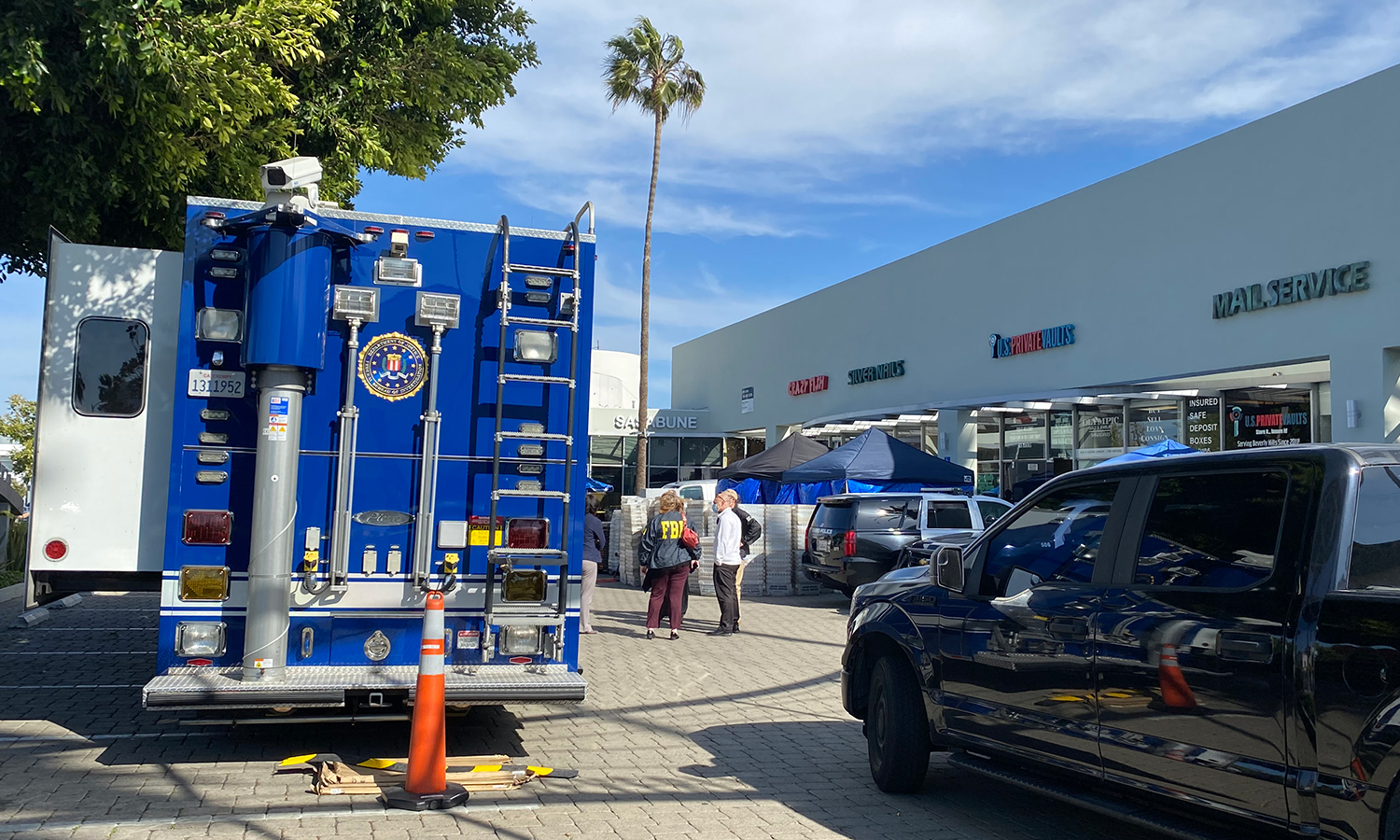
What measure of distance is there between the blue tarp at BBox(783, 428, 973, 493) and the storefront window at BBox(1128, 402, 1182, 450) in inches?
170

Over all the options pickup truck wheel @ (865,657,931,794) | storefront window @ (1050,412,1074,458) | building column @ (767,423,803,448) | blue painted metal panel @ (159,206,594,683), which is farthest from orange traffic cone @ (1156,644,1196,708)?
building column @ (767,423,803,448)

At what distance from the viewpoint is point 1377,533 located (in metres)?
4.20

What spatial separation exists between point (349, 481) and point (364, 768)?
1682 millimetres

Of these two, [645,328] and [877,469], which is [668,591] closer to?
[877,469]

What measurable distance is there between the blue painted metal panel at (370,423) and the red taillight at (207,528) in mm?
47

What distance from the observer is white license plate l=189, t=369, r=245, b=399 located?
6.75 metres

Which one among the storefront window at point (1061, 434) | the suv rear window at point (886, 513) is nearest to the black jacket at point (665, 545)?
the suv rear window at point (886, 513)

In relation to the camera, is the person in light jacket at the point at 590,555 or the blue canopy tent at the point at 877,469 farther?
the blue canopy tent at the point at 877,469

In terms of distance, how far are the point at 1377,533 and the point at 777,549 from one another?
48.5 ft

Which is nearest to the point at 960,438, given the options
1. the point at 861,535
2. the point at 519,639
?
the point at 861,535

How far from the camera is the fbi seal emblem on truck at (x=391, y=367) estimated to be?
6961 millimetres

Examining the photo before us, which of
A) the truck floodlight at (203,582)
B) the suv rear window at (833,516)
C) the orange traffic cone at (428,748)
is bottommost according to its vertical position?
the orange traffic cone at (428,748)

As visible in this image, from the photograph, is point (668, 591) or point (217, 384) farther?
point (668, 591)

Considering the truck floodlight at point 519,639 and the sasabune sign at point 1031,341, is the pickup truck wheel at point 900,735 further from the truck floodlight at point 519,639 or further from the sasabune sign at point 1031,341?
the sasabune sign at point 1031,341
